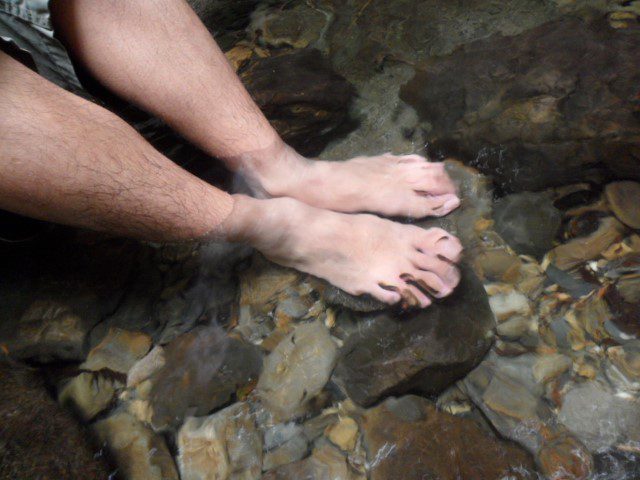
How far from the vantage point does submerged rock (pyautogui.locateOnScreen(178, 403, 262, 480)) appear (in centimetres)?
164

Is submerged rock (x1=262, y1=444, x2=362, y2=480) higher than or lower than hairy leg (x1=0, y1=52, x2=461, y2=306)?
lower

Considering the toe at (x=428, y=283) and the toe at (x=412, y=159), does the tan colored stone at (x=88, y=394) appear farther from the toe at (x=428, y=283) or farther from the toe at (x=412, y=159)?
the toe at (x=412, y=159)

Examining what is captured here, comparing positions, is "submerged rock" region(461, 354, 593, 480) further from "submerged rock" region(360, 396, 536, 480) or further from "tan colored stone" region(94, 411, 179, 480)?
"tan colored stone" region(94, 411, 179, 480)

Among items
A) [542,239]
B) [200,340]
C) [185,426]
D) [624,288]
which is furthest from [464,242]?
[185,426]

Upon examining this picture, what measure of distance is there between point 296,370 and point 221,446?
0.40 meters

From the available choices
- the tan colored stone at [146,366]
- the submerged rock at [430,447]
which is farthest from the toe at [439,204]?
the tan colored stone at [146,366]

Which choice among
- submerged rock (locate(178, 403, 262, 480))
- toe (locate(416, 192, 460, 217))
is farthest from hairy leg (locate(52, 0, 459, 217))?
submerged rock (locate(178, 403, 262, 480))

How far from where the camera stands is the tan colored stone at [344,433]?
162 cm

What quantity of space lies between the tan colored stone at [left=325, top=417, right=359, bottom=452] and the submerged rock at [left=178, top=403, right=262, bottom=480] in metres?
0.28

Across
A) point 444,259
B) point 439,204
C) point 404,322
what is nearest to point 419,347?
point 404,322

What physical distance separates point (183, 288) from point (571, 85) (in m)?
2.07

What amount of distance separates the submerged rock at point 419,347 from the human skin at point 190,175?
9 centimetres

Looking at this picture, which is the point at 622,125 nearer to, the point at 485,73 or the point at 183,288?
the point at 485,73

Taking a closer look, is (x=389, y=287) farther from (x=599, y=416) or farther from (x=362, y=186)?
(x=599, y=416)
